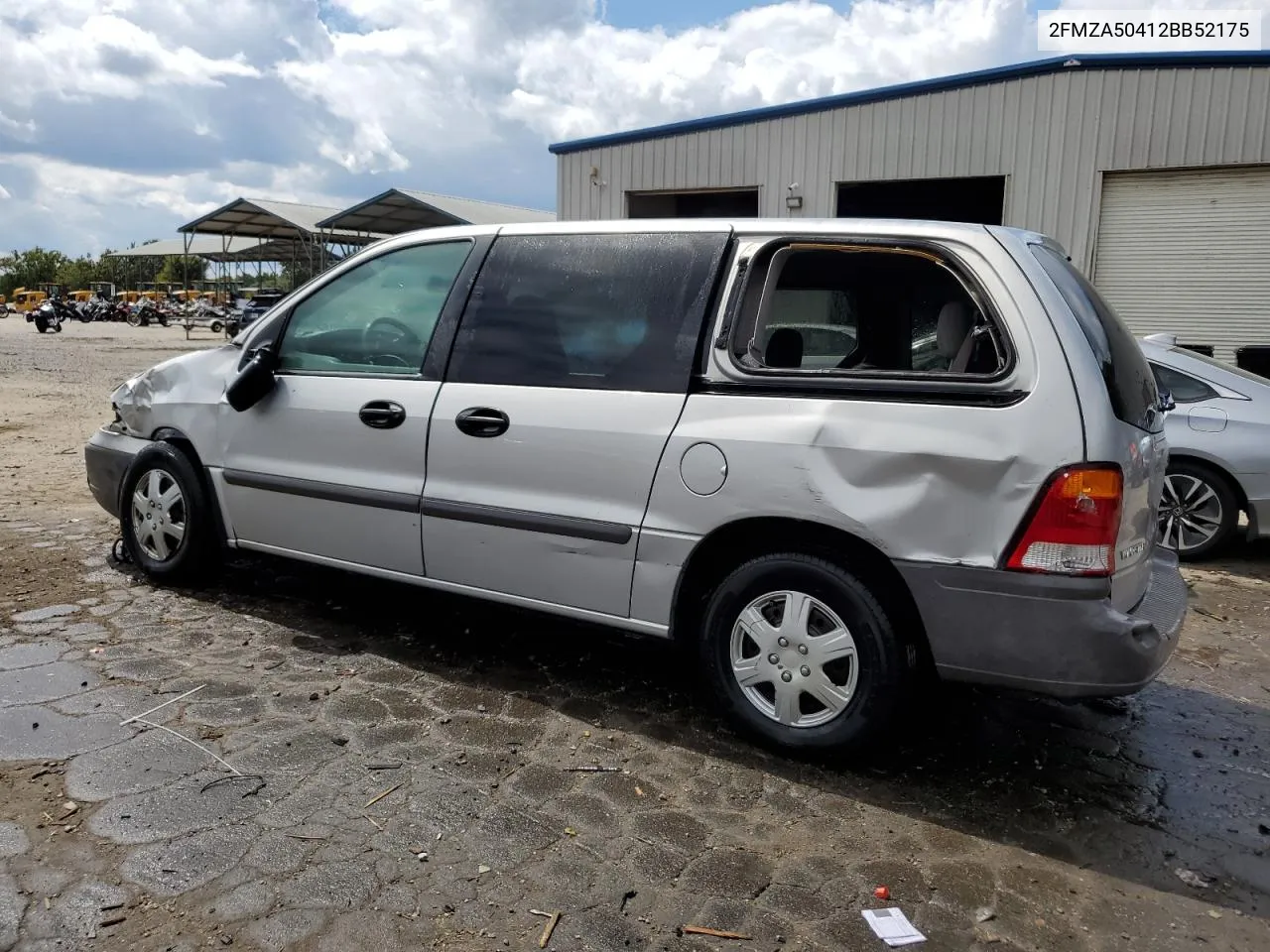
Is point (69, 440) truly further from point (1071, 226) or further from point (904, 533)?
point (1071, 226)

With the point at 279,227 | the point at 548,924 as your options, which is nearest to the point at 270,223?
the point at 279,227

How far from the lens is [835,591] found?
318 cm

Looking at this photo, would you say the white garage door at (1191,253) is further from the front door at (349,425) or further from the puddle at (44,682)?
the puddle at (44,682)

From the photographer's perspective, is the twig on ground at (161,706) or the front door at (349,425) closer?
the twig on ground at (161,706)

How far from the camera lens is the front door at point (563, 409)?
352 cm

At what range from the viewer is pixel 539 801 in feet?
10.1

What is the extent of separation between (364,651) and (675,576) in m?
1.64

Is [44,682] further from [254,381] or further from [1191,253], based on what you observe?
[1191,253]

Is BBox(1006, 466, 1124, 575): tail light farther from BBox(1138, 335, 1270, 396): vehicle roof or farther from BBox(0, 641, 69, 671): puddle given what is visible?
BBox(1138, 335, 1270, 396): vehicle roof

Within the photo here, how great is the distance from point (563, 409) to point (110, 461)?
2955mm

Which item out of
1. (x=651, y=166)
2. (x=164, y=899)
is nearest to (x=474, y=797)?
(x=164, y=899)

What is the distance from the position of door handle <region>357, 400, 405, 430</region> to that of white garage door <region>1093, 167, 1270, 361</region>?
1046cm

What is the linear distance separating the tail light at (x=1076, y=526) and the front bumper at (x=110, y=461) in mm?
4244

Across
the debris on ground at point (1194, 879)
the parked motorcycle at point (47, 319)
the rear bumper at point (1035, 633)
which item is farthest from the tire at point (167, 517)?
the parked motorcycle at point (47, 319)
